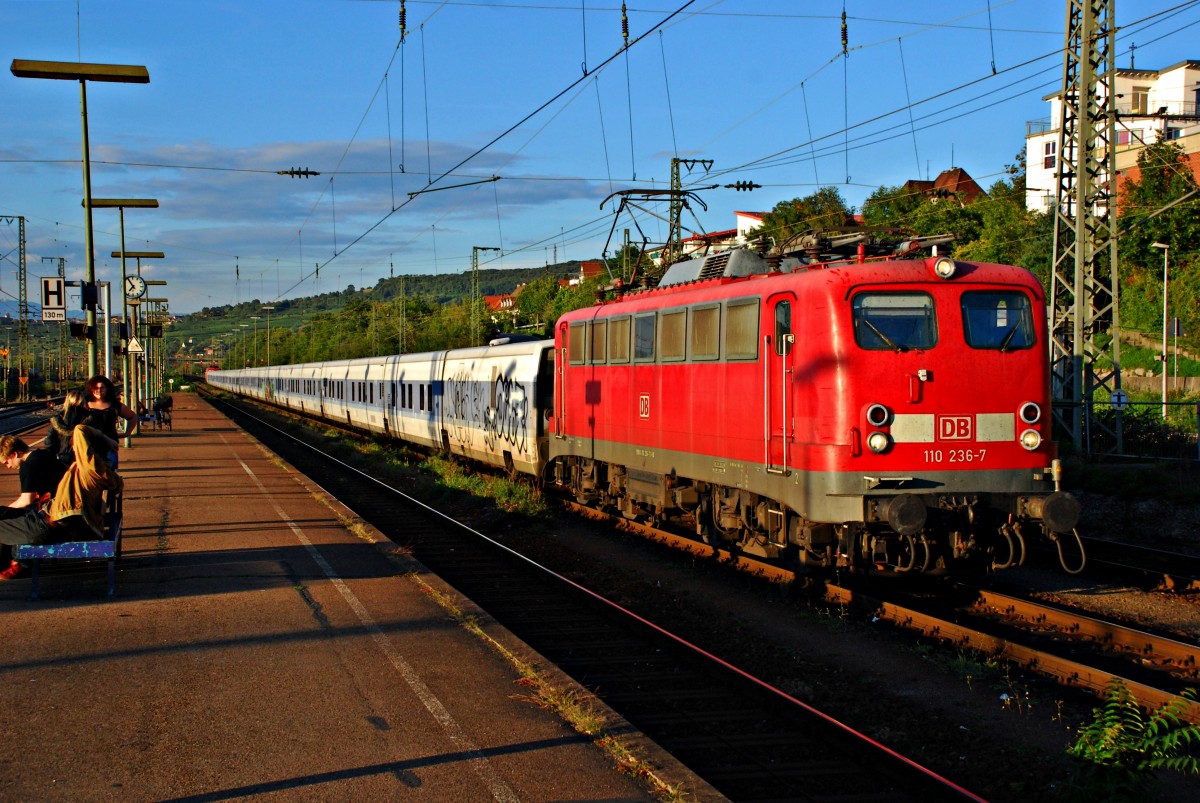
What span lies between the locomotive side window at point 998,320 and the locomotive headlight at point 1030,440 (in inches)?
32.7

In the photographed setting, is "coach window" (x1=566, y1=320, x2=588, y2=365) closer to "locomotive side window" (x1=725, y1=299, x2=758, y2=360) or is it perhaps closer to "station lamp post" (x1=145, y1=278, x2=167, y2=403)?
"locomotive side window" (x1=725, y1=299, x2=758, y2=360)

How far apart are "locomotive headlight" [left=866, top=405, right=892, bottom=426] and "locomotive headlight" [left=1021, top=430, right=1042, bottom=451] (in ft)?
4.70

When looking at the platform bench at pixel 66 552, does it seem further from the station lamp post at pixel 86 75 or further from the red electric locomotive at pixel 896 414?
the station lamp post at pixel 86 75

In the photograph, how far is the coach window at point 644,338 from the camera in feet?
46.4

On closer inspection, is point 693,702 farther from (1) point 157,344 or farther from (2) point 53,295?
(1) point 157,344

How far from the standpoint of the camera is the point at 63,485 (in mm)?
9969

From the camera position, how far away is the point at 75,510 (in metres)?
9.88

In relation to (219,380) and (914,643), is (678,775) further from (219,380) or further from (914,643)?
(219,380)

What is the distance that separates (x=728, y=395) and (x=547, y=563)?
11.4 feet

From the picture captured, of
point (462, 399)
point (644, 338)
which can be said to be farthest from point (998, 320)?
point (462, 399)

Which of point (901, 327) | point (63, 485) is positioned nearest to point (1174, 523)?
point (901, 327)

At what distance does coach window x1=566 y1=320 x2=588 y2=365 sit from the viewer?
1670 centimetres

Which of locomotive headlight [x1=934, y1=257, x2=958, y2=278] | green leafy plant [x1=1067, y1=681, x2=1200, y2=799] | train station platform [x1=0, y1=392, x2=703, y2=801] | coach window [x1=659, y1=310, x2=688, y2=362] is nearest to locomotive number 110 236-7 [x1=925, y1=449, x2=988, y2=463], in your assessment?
locomotive headlight [x1=934, y1=257, x2=958, y2=278]

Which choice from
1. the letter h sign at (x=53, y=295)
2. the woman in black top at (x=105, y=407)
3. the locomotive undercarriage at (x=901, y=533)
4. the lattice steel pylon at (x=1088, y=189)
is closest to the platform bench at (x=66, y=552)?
the woman in black top at (x=105, y=407)
